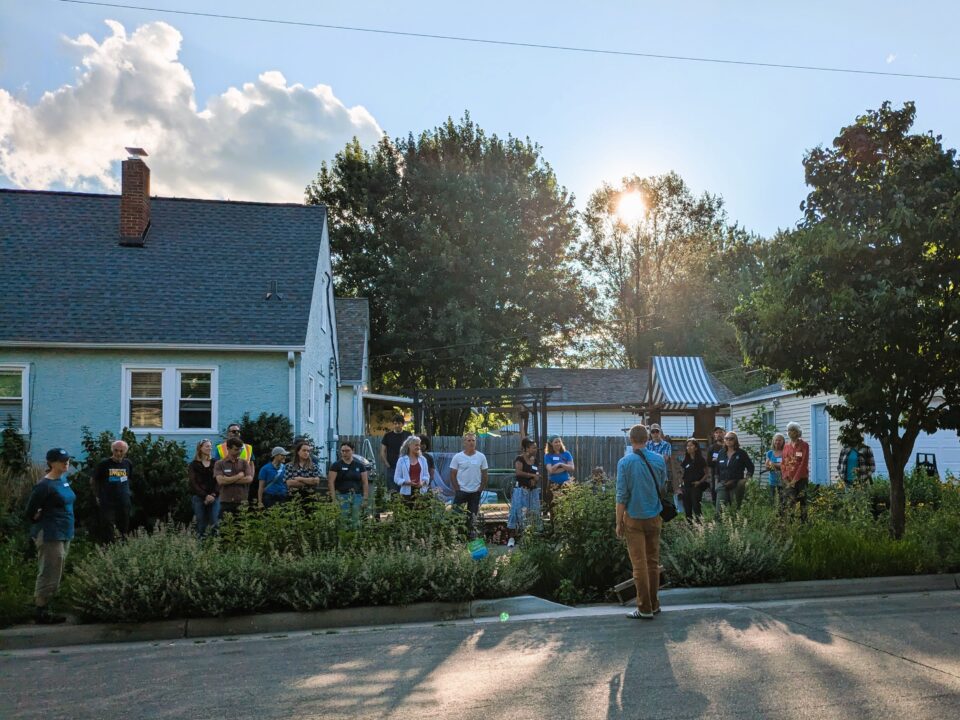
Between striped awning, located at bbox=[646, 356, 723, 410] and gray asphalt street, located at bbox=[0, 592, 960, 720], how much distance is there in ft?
58.3

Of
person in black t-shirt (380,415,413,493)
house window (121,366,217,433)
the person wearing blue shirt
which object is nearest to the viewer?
the person wearing blue shirt

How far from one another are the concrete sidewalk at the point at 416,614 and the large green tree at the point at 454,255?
27.9 meters

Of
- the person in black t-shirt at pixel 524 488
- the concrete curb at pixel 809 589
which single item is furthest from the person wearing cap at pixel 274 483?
the concrete curb at pixel 809 589

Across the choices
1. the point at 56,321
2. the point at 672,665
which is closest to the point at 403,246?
the point at 56,321

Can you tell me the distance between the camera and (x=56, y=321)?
19312 mm

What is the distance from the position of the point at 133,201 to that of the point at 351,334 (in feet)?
41.9

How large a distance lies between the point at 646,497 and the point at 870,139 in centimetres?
657

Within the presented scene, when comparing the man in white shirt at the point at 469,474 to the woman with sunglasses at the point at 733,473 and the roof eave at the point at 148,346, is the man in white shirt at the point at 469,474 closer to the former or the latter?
the woman with sunglasses at the point at 733,473

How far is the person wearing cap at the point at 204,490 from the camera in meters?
13.0

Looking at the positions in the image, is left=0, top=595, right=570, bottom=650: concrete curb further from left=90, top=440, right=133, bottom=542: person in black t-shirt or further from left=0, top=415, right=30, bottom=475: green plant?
left=0, top=415, right=30, bottom=475: green plant

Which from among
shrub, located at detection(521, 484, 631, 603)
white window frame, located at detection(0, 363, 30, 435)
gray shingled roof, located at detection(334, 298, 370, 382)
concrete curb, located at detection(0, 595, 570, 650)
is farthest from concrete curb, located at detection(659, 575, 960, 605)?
gray shingled roof, located at detection(334, 298, 370, 382)

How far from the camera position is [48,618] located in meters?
9.33

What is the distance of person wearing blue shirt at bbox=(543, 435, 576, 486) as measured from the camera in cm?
1461

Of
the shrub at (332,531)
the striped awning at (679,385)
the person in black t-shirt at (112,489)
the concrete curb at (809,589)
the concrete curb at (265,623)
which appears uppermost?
the striped awning at (679,385)
